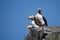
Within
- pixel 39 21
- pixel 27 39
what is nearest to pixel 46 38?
pixel 39 21

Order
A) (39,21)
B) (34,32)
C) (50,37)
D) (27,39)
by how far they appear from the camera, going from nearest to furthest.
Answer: (50,37) → (34,32) → (39,21) → (27,39)

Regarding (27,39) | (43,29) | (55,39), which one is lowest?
(55,39)

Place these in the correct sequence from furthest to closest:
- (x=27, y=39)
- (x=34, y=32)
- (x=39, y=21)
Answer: (x=27, y=39), (x=39, y=21), (x=34, y=32)

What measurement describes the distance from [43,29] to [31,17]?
4.62 ft

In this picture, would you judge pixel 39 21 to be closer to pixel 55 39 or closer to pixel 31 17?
pixel 31 17

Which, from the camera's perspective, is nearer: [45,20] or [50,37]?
[50,37]

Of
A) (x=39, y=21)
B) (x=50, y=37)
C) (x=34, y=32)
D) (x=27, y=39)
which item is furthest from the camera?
(x=27, y=39)

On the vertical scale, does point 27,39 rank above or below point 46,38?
above

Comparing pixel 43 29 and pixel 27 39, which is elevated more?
pixel 27 39

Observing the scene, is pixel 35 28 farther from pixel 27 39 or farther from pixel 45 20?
pixel 27 39

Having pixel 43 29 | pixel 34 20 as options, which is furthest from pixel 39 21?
pixel 43 29

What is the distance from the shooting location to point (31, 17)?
7773mm

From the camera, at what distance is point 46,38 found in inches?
242

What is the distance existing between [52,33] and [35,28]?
113cm
